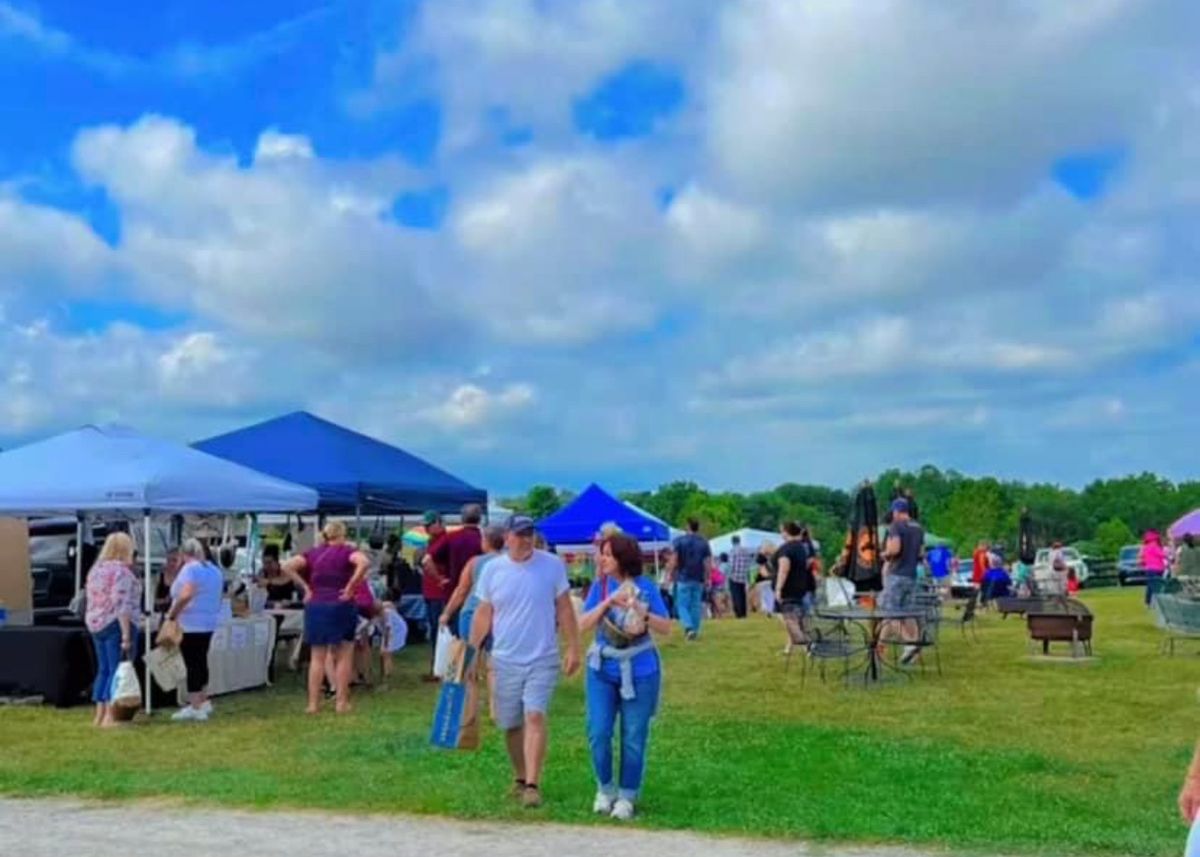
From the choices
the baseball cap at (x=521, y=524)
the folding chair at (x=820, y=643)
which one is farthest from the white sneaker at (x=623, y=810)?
the folding chair at (x=820, y=643)

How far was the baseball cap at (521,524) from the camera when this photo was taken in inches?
281

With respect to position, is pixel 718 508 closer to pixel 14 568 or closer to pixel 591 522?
pixel 591 522

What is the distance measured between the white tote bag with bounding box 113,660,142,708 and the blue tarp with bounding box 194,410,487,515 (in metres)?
5.32

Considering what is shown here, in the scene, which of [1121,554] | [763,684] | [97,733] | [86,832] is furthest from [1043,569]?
[86,832]

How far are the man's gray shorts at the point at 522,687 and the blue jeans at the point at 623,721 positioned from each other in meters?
0.24

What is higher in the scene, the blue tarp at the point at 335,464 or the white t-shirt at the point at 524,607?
the blue tarp at the point at 335,464

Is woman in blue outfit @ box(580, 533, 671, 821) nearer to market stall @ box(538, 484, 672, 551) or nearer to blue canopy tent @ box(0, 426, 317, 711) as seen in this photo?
blue canopy tent @ box(0, 426, 317, 711)

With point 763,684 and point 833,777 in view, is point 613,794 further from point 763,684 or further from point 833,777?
point 763,684

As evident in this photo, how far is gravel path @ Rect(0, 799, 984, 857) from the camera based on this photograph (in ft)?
20.0

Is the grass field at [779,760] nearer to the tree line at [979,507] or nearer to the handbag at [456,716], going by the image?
the handbag at [456,716]

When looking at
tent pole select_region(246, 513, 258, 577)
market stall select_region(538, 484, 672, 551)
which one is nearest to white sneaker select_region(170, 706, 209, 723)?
tent pole select_region(246, 513, 258, 577)

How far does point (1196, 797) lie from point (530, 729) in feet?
12.8

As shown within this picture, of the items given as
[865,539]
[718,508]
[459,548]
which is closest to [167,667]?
[459,548]

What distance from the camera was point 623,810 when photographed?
6758 millimetres
